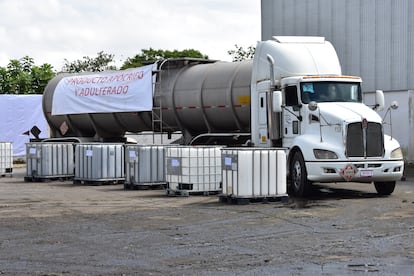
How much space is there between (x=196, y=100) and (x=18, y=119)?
61.6 feet

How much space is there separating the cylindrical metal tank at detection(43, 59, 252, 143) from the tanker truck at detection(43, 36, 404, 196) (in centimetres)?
3

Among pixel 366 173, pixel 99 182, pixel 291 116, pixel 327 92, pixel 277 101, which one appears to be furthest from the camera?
pixel 99 182

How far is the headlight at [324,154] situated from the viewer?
1620cm

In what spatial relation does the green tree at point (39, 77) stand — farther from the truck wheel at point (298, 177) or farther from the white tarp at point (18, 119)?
the truck wheel at point (298, 177)

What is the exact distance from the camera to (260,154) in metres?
15.3

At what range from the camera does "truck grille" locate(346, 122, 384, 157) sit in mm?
16234

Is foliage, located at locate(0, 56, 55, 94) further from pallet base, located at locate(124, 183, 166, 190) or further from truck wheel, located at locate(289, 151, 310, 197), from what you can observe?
truck wheel, located at locate(289, 151, 310, 197)

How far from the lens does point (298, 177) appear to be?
55.6 ft

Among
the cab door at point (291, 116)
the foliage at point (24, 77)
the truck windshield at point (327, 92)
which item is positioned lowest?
the cab door at point (291, 116)

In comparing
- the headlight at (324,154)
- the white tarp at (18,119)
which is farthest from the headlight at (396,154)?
the white tarp at (18,119)

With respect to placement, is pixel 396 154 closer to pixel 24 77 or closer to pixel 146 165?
pixel 146 165

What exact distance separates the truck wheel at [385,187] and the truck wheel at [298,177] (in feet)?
6.12

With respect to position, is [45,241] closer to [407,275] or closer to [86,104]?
[407,275]

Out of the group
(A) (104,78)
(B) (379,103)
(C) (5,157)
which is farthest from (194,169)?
(C) (5,157)
